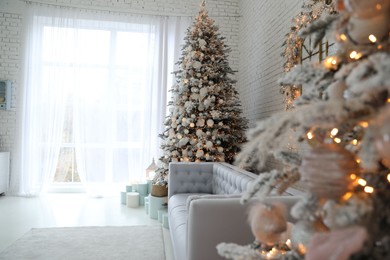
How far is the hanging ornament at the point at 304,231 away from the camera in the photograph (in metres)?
0.88

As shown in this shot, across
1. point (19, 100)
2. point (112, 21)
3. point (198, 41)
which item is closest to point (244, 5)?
point (198, 41)

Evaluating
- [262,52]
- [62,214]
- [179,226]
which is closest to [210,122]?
[262,52]

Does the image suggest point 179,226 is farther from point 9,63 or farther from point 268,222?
point 9,63

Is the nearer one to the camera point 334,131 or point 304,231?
point 304,231

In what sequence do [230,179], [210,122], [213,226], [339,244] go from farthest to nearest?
1. [210,122]
2. [230,179]
3. [213,226]
4. [339,244]

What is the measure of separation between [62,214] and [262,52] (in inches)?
158

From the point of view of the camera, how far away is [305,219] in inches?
34.9

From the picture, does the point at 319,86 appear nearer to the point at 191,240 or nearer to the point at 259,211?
the point at 259,211

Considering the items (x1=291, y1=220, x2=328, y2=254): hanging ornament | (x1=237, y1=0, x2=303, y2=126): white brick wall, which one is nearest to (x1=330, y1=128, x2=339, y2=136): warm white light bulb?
(x1=291, y1=220, x2=328, y2=254): hanging ornament

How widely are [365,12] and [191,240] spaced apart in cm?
149

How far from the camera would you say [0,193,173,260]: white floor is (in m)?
3.69

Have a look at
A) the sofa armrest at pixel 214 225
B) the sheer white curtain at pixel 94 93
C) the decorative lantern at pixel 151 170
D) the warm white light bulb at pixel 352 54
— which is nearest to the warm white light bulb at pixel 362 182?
the warm white light bulb at pixel 352 54

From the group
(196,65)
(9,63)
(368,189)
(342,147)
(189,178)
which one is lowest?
(189,178)

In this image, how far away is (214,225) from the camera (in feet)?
5.88
